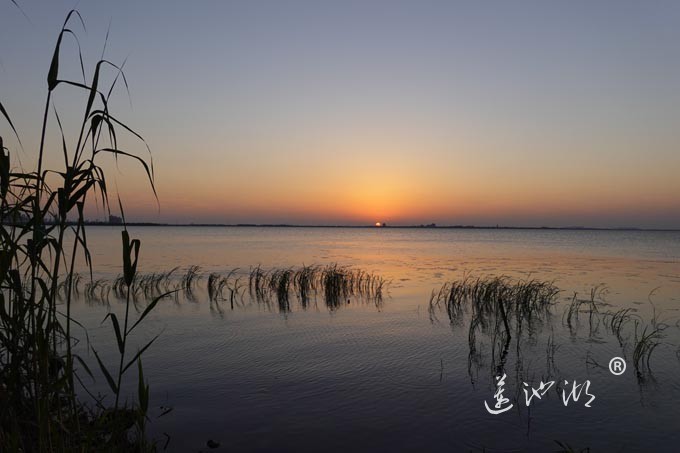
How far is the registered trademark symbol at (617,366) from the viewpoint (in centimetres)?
1064

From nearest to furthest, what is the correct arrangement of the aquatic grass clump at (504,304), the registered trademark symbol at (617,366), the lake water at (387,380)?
the lake water at (387,380), the registered trademark symbol at (617,366), the aquatic grass clump at (504,304)

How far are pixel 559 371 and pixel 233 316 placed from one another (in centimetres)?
1171

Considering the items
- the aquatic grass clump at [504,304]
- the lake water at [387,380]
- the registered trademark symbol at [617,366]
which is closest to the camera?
the lake water at [387,380]

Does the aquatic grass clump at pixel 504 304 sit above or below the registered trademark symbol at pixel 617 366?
above

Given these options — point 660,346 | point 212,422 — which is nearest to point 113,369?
point 212,422

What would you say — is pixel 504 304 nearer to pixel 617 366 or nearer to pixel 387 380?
pixel 617 366

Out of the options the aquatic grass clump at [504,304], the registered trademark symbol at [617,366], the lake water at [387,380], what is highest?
the aquatic grass clump at [504,304]

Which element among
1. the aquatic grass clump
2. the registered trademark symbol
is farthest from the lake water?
the aquatic grass clump

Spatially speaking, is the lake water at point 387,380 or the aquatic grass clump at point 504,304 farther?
the aquatic grass clump at point 504,304

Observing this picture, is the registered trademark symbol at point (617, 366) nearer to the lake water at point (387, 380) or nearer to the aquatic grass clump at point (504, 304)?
the lake water at point (387, 380)

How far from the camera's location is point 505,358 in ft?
38.9

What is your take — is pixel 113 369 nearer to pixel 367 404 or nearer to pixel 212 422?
pixel 212 422

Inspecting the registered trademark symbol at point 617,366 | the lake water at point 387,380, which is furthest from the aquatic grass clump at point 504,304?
the registered trademark symbol at point 617,366

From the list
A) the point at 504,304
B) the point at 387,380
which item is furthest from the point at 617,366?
the point at 504,304
